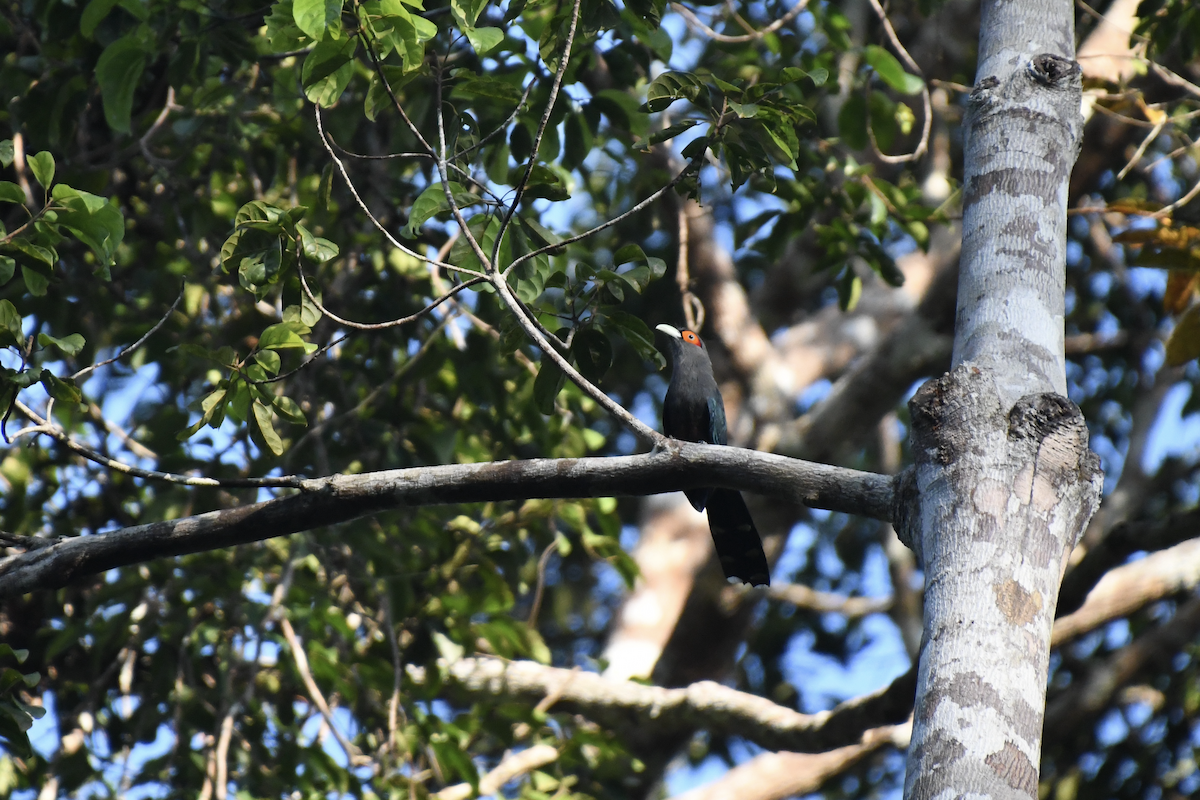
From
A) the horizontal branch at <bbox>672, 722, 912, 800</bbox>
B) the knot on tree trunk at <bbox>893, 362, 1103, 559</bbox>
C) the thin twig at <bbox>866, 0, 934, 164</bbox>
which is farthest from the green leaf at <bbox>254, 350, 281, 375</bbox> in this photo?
the horizontal branch at <bbox>672, 722, 912, 800</bbox>

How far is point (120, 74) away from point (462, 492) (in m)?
2.14

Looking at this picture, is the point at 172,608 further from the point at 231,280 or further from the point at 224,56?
the point at 224,56

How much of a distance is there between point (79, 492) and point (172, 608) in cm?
77

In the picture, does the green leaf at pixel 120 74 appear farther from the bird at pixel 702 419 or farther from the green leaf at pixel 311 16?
the bird at pixel 702 419

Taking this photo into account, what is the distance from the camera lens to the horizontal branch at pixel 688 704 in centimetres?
412

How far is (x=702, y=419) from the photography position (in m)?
4.78

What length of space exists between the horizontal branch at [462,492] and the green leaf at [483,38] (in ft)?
3.19

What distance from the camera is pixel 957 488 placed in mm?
1929

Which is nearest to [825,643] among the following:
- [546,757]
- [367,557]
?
[546,757]

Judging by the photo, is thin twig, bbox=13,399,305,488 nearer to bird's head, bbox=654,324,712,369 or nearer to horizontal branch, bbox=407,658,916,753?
horizontal branch, bbox=407,658,916,753

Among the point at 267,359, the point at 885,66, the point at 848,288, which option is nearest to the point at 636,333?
the point at 267,359

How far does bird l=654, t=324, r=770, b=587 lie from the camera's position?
4023 millimetres

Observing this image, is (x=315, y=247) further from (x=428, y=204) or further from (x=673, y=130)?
(x=673, y=130)

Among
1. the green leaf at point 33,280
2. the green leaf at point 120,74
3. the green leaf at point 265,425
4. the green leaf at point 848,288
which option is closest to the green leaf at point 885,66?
the green leaf at point 848,288
